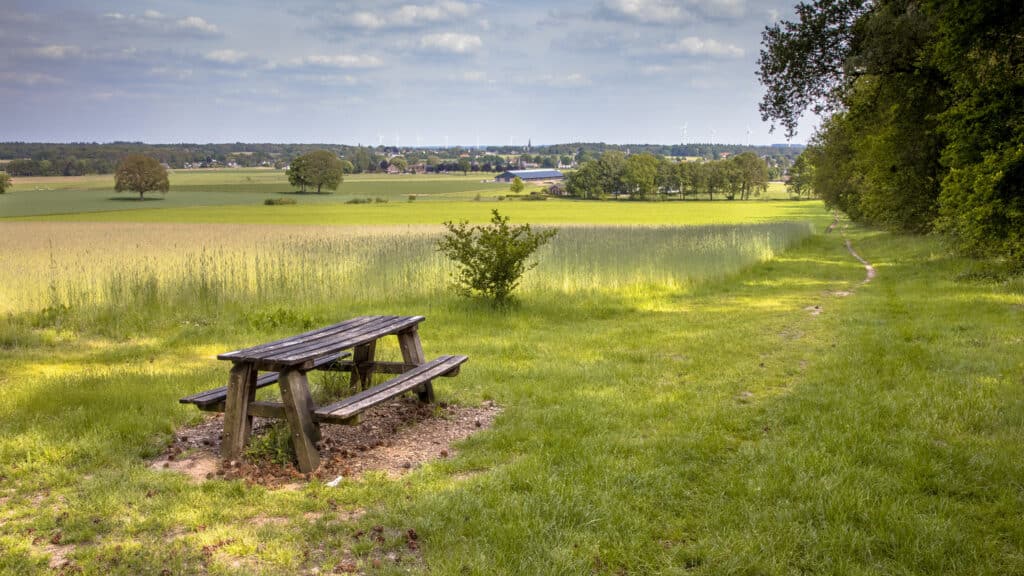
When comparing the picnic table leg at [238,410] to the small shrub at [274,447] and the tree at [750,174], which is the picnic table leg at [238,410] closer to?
the small shrub at [274,447]

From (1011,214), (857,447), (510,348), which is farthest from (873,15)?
(857,447)

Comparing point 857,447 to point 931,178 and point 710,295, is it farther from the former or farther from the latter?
point 931,178

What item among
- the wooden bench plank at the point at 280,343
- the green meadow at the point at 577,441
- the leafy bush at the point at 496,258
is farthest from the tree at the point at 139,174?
the wooden bench plank at the point at 280,343

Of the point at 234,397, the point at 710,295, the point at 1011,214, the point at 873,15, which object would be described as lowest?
the point at 710,295

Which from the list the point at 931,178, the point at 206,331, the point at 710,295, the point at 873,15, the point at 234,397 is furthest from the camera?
the point at 931,178

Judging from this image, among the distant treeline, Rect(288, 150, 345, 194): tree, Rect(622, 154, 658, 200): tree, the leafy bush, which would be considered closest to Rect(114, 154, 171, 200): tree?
the distant treeline

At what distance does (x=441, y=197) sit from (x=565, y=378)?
76.3 m

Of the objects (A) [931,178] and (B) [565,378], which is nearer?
(B) [565,378]

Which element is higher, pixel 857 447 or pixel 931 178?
pixel 931 178

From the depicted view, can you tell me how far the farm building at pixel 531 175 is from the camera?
356ft

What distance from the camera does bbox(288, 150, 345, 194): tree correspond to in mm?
61750

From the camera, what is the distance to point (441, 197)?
82.8 m

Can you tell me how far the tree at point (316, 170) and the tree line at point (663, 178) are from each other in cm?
4450

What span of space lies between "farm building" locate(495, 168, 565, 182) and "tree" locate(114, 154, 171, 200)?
63.4 meters
